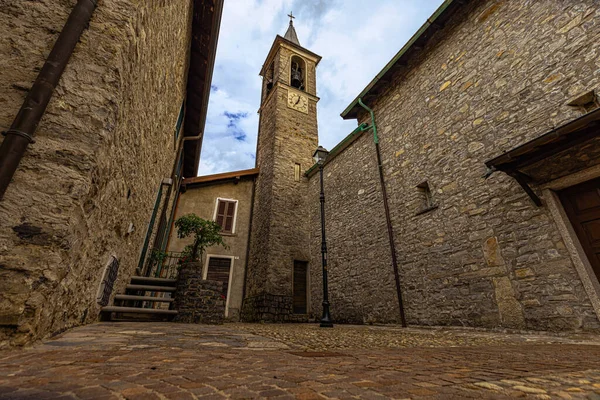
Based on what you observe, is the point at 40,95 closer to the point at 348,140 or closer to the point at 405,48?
the point at 405,48

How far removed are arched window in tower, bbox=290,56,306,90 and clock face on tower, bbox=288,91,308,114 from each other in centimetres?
91

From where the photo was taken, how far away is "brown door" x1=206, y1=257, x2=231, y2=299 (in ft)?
31.3

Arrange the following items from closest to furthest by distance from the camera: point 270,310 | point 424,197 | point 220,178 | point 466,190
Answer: point 466,190 < point 424,197 < point 270,310 < point 220,178

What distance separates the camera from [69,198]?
1885 mm

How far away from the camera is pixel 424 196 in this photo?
245 inches

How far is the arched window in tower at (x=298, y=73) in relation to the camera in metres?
14.2

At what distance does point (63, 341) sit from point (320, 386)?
5.93ft

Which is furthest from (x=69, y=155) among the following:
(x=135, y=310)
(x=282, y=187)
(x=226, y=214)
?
(x=226, y=214)

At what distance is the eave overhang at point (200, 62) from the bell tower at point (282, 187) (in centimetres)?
331

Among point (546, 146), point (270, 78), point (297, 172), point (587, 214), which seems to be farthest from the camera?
point (270, 78)

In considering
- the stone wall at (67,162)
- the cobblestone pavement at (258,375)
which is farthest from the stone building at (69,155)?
the cobblestone pavement at (258,375)

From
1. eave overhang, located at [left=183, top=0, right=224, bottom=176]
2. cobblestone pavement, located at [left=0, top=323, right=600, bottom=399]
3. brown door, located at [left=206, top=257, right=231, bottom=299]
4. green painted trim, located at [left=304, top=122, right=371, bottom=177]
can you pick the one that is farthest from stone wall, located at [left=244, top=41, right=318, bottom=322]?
cobblestone pavement, located at [left=0, top=323, right=600, bottom=399]

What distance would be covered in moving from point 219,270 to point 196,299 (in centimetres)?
479

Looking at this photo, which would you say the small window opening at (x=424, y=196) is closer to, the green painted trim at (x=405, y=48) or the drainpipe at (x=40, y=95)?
the green painted trim at (x=405, y=48)
